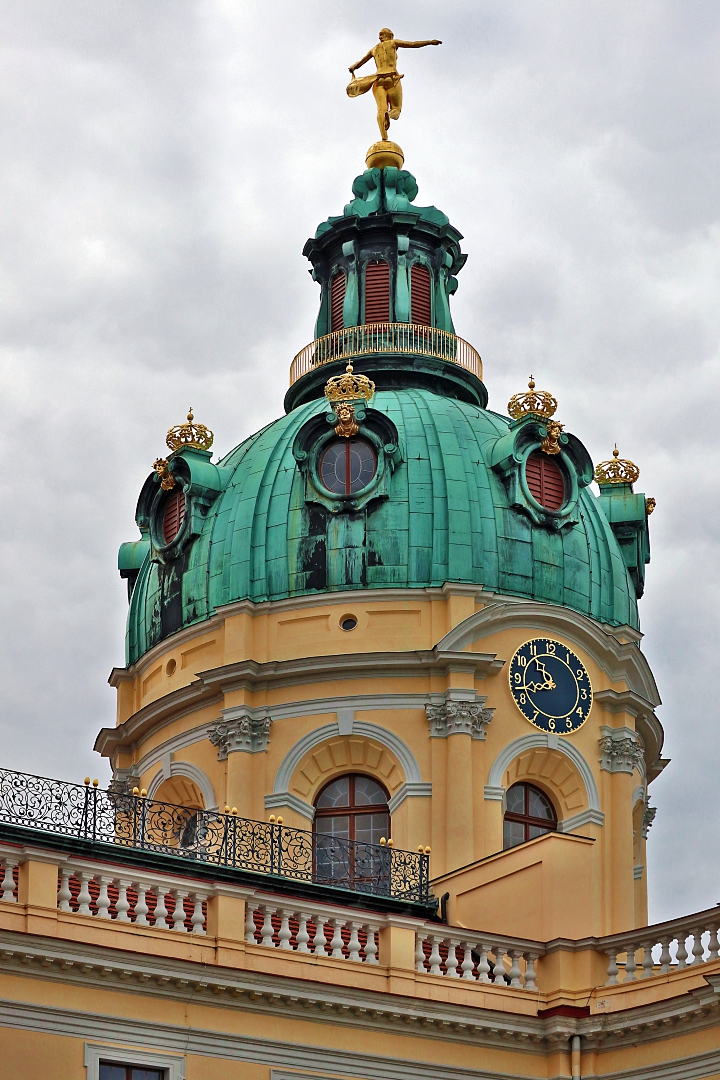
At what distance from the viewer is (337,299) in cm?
4700

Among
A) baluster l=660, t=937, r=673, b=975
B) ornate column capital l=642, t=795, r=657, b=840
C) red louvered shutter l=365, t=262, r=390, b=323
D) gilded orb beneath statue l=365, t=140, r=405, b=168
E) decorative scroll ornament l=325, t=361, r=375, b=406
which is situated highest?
gilded orb beneath statue l=365, t=140, r=405, b=168

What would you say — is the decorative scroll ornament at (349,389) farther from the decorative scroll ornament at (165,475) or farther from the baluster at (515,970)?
the baluster at (515,970)

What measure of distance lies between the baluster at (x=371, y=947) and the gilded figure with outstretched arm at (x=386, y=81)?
1027 inches

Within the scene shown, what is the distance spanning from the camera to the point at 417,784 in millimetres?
37781

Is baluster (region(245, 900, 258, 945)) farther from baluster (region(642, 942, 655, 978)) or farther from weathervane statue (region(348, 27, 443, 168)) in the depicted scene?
weathervane statue (region(348, 27, 443, 168))

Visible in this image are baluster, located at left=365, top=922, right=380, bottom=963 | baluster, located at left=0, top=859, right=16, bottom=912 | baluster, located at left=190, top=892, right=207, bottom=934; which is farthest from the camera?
baluster, located at left=365, top=922, right=380, bottom=963

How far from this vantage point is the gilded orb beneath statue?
4850 cm

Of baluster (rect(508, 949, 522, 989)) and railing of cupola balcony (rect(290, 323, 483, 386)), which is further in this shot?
railing of cupola balcony (rect(290, 323, 483, 386))

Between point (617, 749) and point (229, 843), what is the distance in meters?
9.36

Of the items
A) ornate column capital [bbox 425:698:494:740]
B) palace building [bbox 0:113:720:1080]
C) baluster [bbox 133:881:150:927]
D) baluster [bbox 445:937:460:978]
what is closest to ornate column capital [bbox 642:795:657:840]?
palace building [bbox 0:113:720:1080]

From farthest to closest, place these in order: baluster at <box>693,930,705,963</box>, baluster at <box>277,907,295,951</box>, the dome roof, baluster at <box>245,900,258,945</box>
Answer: the dome roof, baluster at <box>693,930,705,963</box>, baluster at <box>277,907,295,951</box>, baluster at <box>245,900,258,945</box>

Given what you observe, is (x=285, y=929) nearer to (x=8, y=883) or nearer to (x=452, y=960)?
(x=452, y=960)

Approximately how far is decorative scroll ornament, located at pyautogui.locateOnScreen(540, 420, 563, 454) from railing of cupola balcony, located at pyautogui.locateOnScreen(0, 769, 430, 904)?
9118mm

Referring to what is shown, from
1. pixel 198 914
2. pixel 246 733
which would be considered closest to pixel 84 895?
pixel 198 914
